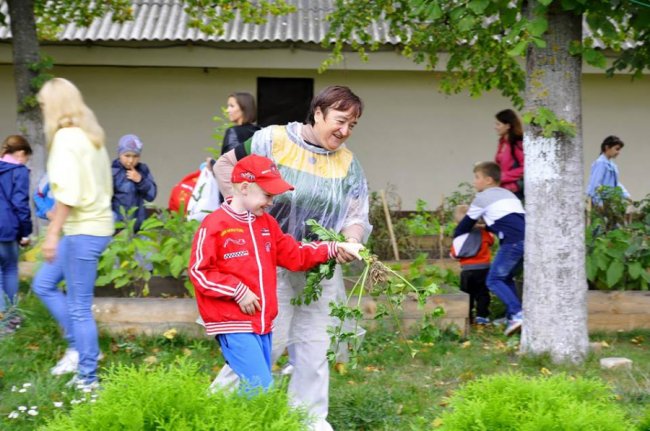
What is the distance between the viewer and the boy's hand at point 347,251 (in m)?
4.25

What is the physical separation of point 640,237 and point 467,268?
1.46m

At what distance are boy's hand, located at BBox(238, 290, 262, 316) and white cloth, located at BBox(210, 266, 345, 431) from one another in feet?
1.39

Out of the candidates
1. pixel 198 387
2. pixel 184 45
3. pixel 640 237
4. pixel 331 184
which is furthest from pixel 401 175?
pixel 198 387

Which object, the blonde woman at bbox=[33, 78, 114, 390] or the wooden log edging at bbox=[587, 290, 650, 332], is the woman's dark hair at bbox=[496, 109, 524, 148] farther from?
the blonde woman at bbox=[33, 78, 114, 390]

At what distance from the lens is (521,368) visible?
605 centimetres

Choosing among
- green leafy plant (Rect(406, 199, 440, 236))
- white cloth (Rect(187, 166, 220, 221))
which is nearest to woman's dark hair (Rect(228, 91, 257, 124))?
white cloth (Rect(187, 166, 220, 221))

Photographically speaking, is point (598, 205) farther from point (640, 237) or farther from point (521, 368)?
point (521, 368)

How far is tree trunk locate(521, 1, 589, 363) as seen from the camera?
6004 mm

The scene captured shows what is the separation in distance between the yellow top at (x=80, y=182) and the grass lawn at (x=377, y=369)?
91cm

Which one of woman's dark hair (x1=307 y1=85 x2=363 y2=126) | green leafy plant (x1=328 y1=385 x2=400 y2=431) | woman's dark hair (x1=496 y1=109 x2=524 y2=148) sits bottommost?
green leafy plant (x1=328 y1=385 x2=400 y2=431)

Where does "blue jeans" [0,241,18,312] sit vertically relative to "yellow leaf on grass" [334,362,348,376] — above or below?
above

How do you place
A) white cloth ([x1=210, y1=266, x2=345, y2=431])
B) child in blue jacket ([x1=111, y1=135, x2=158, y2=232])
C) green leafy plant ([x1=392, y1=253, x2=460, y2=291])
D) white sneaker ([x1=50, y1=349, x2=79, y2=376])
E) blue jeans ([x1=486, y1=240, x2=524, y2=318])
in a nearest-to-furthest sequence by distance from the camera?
white cloth ([x1=210, y1=266, x2=345, y2=431]), white sneaker ([x1=50, y1=349, x2=79, y2=376]), blue jeans ([x1=486, y1=240, x2=524, y2=318]), green leafy plant ([x1=392, y1=253, x2=460, y2=291]), child in blue jacket ([x1=111, y1=135, x2=158, y2=232])

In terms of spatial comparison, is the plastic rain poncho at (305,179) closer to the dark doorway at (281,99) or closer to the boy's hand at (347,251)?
the boy's hand at (347,251)

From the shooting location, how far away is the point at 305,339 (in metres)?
4.57
